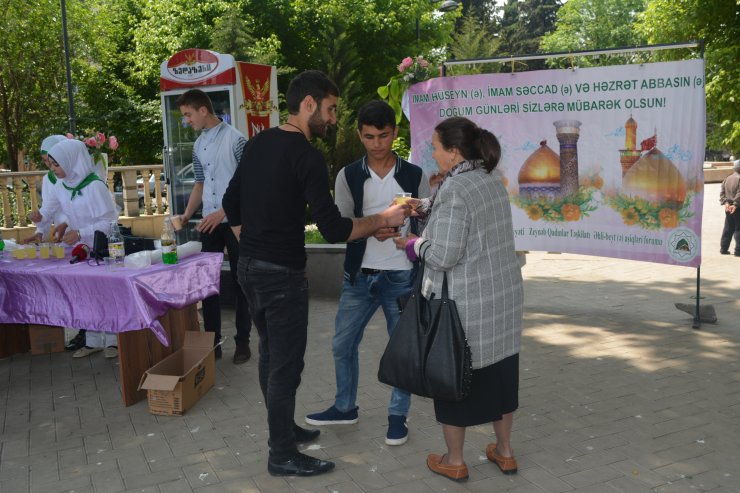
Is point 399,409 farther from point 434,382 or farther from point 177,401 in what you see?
point 177,401

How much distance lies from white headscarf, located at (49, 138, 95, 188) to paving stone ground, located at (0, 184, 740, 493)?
1.51 metres

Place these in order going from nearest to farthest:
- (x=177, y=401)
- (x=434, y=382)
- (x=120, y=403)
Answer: (x=434, y=382)
(x=177, y=401)
(x=120, y=403)

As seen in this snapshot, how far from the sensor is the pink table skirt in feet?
14.9

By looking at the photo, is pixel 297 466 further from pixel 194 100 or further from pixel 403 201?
pixel 194 100

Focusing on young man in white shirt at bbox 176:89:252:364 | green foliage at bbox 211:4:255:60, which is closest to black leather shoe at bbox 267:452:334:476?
young man in white shirt at bbox 176:89:252:364

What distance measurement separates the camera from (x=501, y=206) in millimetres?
3277

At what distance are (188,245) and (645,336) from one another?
12.9 feet

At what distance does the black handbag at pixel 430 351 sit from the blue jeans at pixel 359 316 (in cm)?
58

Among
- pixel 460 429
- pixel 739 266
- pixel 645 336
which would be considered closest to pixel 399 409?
pixel 460 429

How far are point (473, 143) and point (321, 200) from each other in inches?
29.5

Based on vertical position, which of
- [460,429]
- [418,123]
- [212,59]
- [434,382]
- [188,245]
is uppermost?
[212,59]

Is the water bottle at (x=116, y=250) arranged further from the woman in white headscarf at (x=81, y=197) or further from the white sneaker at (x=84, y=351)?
the white sneaker at (x=84, y=351)

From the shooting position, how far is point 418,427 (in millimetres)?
4301

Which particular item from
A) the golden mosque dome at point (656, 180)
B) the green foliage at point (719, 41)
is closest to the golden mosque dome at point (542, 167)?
the golden mosque dome at point (656, 180)
